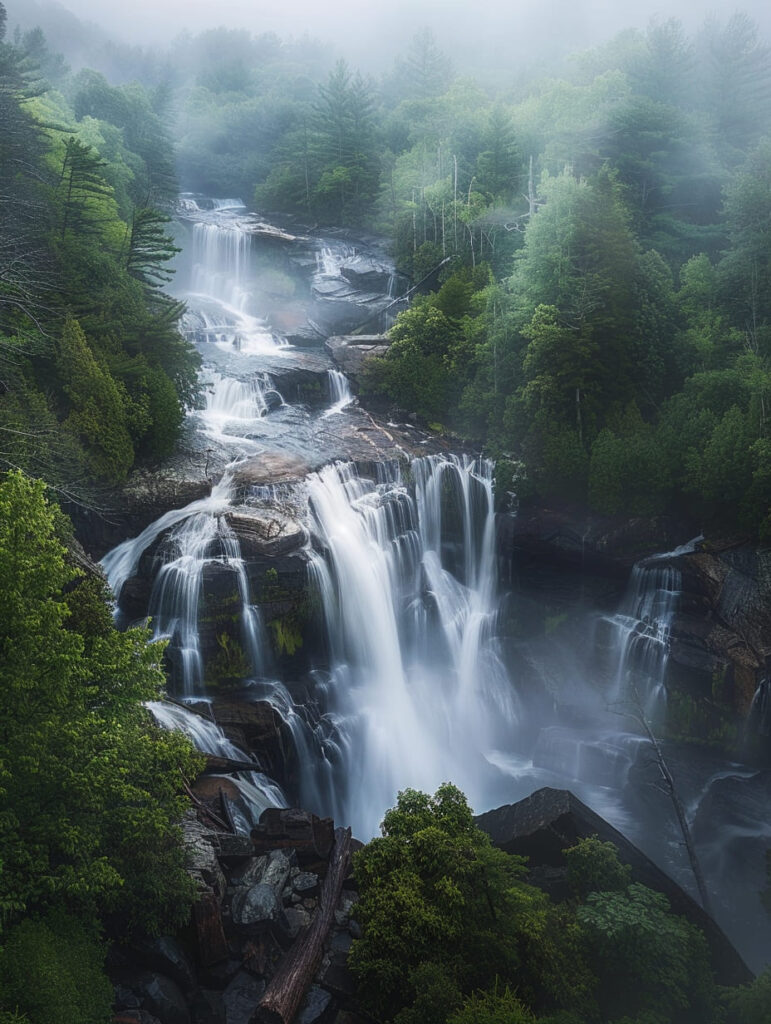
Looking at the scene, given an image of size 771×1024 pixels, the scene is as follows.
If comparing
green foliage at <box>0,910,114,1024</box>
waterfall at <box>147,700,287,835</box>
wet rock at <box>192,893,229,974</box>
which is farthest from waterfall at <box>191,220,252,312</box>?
green foliage at <box>0,910,114,1024</box>

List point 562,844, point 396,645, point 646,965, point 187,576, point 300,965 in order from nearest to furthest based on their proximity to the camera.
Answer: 1. point 646,965
2. point 300,965
3. point 562,844
4. point 187,576
5. point 396,645

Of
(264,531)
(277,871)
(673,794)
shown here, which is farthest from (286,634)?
(673,794)

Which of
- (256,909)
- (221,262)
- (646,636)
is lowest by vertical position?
(256,909)

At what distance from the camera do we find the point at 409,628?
30250 millimetres

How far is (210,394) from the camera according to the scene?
37.9 meters

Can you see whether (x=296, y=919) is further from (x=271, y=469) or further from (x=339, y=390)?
(x=339, y=390)

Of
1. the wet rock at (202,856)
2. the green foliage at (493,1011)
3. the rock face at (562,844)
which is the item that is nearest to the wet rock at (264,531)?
the wet rock at (202,856)

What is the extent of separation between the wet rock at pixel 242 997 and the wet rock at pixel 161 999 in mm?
928

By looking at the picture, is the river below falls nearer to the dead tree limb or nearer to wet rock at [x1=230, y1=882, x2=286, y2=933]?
the dead tree limb

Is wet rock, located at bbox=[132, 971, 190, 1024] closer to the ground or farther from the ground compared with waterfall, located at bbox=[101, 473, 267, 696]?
closer to the ground

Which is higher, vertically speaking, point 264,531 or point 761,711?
point 264,531

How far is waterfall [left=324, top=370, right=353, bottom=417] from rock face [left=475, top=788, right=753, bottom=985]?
83.9ft

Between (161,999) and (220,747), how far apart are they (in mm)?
8155

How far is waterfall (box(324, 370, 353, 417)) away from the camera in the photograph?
4069 cm
